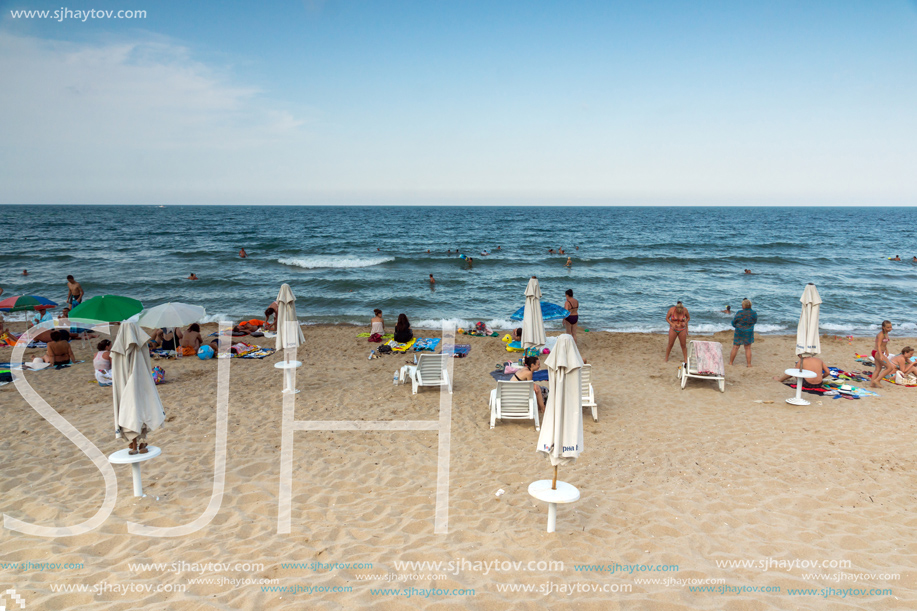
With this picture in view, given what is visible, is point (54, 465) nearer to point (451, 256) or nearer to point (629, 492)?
point (629, 492)

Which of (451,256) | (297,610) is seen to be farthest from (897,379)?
(451,256)

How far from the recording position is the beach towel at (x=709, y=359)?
378 inches

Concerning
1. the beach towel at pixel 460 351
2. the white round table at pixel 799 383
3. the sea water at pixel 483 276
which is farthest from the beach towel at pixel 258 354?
the white round table at pixel 799 383

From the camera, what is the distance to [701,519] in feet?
16.9

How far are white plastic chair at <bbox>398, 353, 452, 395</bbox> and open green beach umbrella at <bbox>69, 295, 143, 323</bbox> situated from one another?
7134 mm

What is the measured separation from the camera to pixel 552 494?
4453 mm

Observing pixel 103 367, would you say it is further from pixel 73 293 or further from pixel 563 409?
pixel 563 409

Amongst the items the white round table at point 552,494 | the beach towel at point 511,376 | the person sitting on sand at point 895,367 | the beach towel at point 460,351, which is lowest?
the beach towel at point 460,351

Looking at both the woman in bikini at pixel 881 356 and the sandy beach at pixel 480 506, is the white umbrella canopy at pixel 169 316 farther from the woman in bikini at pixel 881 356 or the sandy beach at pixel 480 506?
the woman in bikini at pixel 881 356

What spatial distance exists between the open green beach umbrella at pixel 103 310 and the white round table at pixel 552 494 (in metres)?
10.7

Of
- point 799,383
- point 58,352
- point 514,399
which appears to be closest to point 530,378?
point 514,399

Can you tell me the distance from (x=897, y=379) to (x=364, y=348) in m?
12.0

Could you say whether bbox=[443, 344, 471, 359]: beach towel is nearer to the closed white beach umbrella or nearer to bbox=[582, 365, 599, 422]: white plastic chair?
bbox=[582, 365, 599, 422]: white plastic chair

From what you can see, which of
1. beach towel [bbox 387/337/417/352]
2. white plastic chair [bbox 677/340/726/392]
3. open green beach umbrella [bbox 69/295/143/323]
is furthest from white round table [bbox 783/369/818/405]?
open green beach umbrella [bbox 69/295/143/323]
